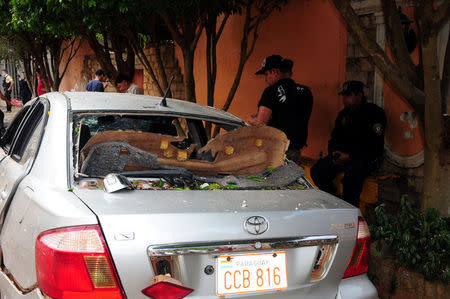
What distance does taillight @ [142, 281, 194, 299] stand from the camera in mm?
1930

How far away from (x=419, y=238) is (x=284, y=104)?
2218 mm

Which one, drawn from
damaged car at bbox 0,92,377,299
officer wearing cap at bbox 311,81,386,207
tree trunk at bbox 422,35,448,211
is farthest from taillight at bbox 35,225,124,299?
officer wearing cap at bbox 311,81,386,207

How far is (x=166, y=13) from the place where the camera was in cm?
666

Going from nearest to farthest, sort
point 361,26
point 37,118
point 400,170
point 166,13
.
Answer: point 37,118
point 361,26
point 400,170
point 166,13

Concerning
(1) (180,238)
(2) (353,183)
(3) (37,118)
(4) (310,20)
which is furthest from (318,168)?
(1) (180,238)

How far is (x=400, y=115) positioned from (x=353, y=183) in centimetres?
111

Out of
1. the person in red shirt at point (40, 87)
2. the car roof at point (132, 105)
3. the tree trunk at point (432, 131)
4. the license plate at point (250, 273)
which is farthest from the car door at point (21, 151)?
the person in red shirt at point (40, 87)

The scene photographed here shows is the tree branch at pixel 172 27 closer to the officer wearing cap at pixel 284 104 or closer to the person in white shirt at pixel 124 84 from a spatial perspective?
the person in white shirt at pixel 124 84

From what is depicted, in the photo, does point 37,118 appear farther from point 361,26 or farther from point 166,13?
point 166,13

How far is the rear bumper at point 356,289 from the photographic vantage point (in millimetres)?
2365

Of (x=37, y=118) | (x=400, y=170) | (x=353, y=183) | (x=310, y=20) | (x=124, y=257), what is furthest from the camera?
(x=310, y=20)

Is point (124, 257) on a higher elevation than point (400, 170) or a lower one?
higher

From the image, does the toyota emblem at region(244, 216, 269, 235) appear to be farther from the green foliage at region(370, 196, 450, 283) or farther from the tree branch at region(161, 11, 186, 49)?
the tree branch at region(161, 11, 186, 49)

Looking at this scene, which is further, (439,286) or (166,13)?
(166,13)
